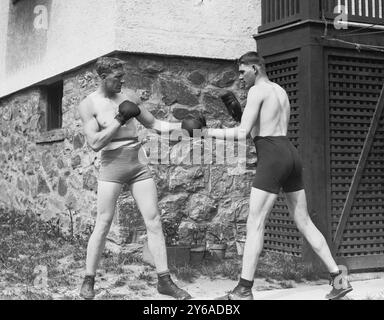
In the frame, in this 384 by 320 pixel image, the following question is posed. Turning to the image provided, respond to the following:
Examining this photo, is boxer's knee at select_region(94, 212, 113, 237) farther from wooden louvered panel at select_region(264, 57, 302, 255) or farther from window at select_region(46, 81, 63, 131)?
window at select_region(46, 81, 63, 131)

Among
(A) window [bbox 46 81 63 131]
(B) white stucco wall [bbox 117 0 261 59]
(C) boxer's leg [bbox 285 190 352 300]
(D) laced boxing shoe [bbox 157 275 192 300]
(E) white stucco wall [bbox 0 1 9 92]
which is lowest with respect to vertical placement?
(D) laced boxing shoe [bbox 157 275 192 300]

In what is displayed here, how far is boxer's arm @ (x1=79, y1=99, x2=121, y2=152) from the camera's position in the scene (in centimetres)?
533

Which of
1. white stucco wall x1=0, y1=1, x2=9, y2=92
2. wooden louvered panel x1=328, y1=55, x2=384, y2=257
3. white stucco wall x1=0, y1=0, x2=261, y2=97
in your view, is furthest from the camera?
white stucco wall x1=0, y1=1, x2=9, y2=92

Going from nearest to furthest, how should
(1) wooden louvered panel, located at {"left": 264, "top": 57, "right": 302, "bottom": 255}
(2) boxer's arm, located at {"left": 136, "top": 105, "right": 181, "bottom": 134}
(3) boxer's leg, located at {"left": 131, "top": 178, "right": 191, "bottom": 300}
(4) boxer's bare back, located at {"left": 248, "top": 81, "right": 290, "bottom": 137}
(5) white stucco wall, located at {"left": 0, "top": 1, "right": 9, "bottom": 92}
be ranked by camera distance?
(4) boxer's bare back, located at {"left": 248, "top": 81, "right": 290, "bottom": 137}, (3) boxer's leg, located at {"left": 131, "top": 178, "right": 191, "bottom": 300}, (2) boxer's arm, located at {"left": 136, "top": 105, "right": 181, "bottom": 134}, (1) wooden louvered panel, located at {"left": 264, "top": 57, "right": 302, "bottom": 255}, (5) white stucco wall, located at {"left": 0, "top": 1, "right": 9, "bottom": 92}

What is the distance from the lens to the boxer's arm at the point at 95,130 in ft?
17.5

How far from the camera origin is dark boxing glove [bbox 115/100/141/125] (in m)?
5.27

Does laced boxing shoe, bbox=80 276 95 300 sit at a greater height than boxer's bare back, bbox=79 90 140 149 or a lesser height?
lesser

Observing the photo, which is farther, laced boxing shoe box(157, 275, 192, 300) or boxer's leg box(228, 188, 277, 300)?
laced boxing shoe box(157, 275, 192, 300)

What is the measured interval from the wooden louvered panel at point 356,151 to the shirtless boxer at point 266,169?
1.85m

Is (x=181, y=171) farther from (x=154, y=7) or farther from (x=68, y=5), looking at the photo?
(x=68, y=5)

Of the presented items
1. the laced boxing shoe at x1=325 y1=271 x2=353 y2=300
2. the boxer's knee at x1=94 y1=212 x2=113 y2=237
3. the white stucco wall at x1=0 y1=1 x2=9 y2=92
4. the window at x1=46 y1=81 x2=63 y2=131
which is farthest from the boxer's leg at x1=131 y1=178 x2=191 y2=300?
the white stucco wall at x1=0 y1=1 x2=9 y2=92

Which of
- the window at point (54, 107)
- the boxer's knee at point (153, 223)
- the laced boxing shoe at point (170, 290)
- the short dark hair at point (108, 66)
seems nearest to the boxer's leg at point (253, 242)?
the laced boxing shoe at point (170, 290)

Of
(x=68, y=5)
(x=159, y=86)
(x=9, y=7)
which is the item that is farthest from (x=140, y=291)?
(x=9, y=7)
